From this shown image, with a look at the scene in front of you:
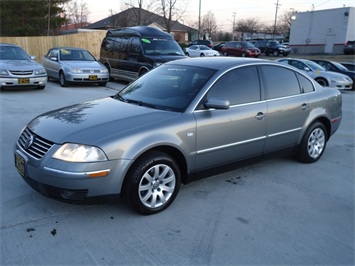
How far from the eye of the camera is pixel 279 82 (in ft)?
15.3

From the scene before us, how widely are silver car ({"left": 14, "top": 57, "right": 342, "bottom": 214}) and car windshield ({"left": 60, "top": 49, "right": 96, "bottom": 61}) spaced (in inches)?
367

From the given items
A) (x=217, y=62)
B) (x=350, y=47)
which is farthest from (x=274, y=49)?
(x=217, y=62)

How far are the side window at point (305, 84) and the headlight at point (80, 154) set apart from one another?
126 inches

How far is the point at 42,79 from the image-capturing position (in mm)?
11031

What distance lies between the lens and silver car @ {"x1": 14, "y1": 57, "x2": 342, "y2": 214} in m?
3.14

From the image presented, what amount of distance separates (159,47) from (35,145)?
10.2 meters

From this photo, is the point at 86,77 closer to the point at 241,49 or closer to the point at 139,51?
the point at 139,51

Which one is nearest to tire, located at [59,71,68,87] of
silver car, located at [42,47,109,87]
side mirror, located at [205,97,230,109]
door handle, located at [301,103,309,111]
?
silver car, located at [42,47,109,87]

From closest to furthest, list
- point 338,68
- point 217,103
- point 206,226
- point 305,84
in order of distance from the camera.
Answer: point 206,226 < point 217,103 < point 305,84 < point 338,68

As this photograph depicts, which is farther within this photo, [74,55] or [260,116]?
[74,55]

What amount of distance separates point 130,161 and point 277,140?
2.23 metres

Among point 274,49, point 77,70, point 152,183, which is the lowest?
point 152,183

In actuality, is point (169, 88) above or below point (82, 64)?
above

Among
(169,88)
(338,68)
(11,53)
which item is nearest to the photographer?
(169,88)
